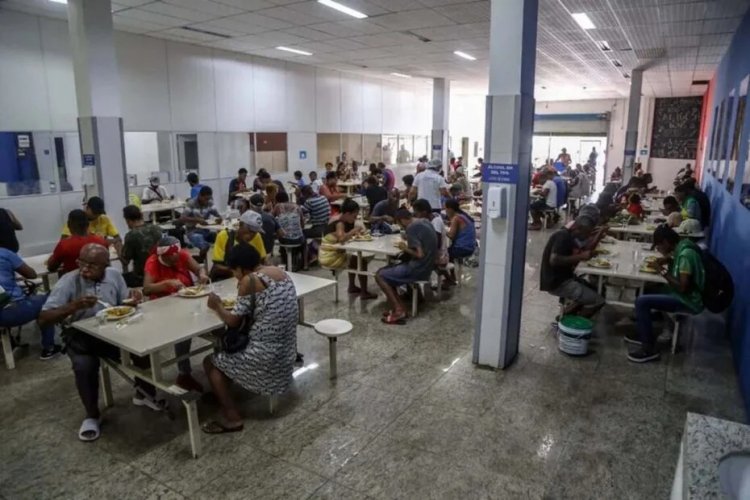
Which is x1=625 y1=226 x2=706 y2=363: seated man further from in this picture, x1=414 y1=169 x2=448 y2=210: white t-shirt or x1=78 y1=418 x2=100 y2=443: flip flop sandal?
x1=414 y1=169 x2=448 y2=210: white t-shirt

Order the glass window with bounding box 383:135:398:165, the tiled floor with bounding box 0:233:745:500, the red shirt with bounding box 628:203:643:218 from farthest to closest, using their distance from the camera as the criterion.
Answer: the glass window with bounding box 383:135:398:165 → the red shirt with bounding box 628:203:643:218 → the tiled floor with bounding box 0:233:745:500

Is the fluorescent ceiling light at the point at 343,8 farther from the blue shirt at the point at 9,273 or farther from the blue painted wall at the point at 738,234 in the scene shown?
the blue painted wall at the point at 738,234

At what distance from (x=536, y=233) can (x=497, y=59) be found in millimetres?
7145

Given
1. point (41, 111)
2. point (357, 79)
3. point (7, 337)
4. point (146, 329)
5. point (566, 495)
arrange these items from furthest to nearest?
point (357, 79)
point (41, 111)
point (7, 337)
point (146, 329)
point (566, 495)

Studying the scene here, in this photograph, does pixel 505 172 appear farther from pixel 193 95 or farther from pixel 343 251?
pixel 193 95

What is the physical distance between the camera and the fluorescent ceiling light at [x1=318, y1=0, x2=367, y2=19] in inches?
270

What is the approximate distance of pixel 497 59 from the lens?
3852 millimetres

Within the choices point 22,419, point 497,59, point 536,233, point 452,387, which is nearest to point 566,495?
point 452,387

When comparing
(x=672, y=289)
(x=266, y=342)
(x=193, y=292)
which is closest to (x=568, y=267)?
(x=672, y=289)

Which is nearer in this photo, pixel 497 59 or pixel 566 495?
pixel 566 495

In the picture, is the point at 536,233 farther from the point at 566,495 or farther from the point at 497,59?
the point at 566,495

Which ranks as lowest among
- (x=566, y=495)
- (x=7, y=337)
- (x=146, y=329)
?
(x=566, y=495)

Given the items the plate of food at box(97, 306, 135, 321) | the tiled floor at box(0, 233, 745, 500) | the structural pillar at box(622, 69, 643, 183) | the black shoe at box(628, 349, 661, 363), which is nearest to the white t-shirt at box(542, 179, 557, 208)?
the structural pillar at box(622, 69, 643, 183)

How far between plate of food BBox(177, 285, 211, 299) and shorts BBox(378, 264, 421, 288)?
6.79 feet
